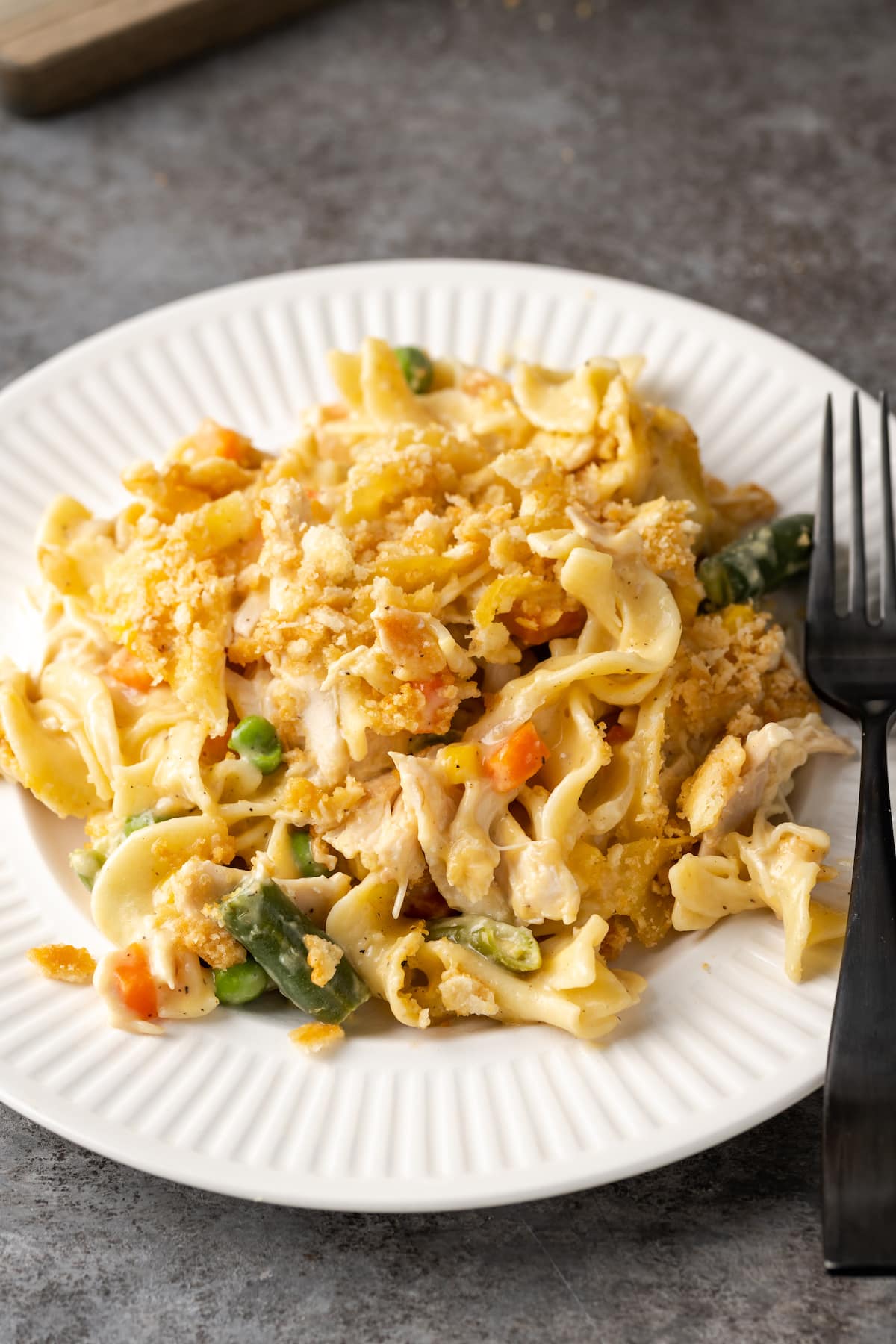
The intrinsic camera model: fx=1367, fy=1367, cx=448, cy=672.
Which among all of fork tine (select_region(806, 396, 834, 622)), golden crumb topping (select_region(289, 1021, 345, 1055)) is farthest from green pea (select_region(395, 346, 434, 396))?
golden crumb topping (select_region(289, 1021, 345, 1055))

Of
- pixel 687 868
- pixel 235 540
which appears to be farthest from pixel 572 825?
pixel 235 540

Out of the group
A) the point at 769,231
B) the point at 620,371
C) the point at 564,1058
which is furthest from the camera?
the point at 769,231

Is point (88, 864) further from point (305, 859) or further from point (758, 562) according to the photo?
point (758, 562)

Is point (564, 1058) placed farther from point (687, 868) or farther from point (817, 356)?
point (817, 356)

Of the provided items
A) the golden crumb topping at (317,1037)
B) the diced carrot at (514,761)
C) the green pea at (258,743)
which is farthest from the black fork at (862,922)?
the green pea at (258,743)

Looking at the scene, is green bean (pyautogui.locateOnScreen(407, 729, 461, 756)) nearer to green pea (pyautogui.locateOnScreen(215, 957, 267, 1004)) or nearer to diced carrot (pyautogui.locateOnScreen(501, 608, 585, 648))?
diced carrot (pyautogui.locateOnScreen(501, 608, 585, 648))

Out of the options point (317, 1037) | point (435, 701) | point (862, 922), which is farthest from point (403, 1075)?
point (862, 922)

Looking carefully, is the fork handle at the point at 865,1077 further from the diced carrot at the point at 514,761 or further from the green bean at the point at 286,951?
the green bean at the point at 286,951
